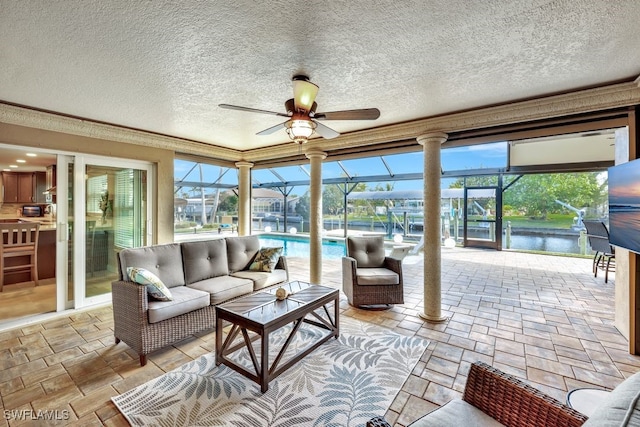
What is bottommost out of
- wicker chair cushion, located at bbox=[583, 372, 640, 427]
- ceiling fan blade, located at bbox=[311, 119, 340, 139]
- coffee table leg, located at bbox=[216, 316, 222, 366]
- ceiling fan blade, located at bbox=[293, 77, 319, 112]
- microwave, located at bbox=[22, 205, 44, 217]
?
coffee table leg, located at bbox=[216, 316, 222, 366]

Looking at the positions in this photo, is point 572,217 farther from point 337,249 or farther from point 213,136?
point 213,136

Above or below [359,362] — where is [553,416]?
above

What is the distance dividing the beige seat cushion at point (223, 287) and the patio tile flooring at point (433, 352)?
47 centimetres

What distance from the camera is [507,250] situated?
850 cm

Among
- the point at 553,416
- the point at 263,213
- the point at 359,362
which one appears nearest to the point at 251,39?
the point at 553,416

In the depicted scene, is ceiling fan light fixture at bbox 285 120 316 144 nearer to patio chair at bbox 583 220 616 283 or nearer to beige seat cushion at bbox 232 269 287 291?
beige seat cushion at bbox 232 269 287 291

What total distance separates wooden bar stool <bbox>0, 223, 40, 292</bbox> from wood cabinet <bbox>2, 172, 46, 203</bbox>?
2604 mm

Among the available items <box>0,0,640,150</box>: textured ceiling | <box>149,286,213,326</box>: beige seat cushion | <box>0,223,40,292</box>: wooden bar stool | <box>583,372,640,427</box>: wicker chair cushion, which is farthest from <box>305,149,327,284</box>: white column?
<box>0,223,40,292</box>: wooden bar stool

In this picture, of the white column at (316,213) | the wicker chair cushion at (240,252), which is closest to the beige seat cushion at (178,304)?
the wicker chair cushion at (240,252)

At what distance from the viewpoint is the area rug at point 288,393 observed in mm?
1915

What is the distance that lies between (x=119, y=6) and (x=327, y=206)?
10.0 meters

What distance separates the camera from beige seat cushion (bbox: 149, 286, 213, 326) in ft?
8.53

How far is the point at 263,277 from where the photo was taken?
12.5 ft

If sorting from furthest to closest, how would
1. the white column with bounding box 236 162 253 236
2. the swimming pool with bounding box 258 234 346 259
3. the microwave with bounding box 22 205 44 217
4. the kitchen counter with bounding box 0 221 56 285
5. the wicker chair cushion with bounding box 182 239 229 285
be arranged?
1. the swimming pool with bounding box 258 234 346 259
2. the microwave with bounding box 22 205 44 217
3. the white column with bounding box 236 162 253 236
4. the kitchen counter with bounding box 0 221 56 285
5. the wicker chair cushion with bounding box 182 239 229 285
